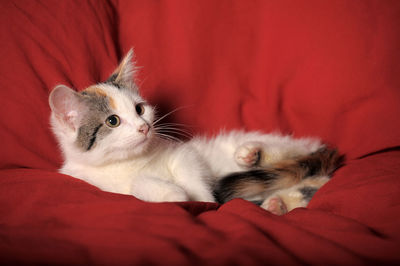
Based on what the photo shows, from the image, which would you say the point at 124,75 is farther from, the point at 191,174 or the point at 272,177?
the point at 272,177

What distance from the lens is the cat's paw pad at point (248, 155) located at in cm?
119

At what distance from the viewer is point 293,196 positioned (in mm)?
1061

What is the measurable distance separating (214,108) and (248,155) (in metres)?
0.42

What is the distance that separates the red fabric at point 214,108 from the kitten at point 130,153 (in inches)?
4.1

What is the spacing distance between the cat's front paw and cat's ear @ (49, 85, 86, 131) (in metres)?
0.60

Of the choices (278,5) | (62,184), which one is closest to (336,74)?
(278,5)

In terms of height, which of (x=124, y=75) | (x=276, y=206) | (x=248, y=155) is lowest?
(x=276, y=206)

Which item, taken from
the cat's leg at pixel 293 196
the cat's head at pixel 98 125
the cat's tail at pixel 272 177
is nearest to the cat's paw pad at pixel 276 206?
the cat's leg at pixel 293 196

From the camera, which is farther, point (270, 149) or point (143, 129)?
point (270, 149)

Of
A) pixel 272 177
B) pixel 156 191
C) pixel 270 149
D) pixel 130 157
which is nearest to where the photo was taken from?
pixel 156 191

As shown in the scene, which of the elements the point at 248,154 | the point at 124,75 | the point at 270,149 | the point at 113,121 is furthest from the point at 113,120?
the point at 270,149

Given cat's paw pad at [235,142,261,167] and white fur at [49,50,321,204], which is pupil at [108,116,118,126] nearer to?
white fur at [49,50,321,204]

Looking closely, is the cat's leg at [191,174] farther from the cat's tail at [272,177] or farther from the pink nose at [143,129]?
the pink nose at [143,129]

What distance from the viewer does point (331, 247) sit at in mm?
561
